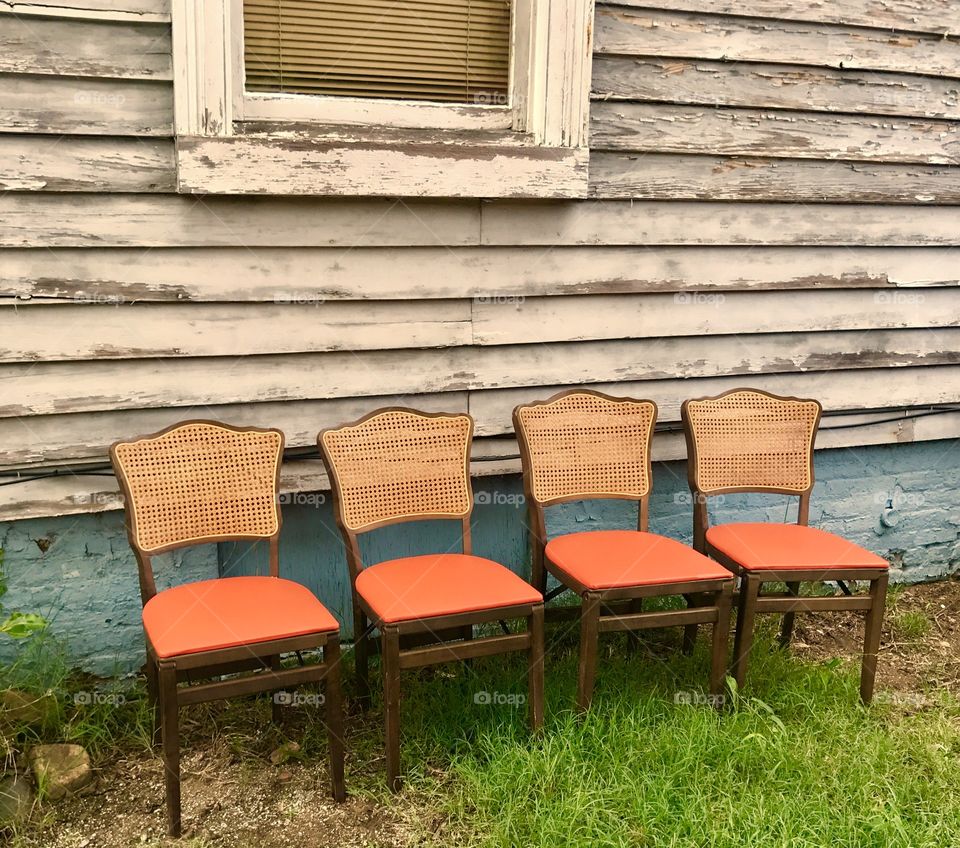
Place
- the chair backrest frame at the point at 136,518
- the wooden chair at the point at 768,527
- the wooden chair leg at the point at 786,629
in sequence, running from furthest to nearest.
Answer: the wooden chair leg at the point at 786,629, the wooden chair at the point at 768,527, the chair backrest frame at the point at 136,518

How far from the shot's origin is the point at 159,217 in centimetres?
304

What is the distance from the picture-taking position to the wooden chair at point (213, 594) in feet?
8.45

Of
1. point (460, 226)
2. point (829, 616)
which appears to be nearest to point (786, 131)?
point (460, 226)

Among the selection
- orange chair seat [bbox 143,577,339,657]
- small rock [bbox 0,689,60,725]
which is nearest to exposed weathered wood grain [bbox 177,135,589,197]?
orange chair seat [bbox 143,577,339,657]

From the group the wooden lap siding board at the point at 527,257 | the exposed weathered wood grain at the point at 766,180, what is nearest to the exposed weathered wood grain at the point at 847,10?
Result: the wooden lap siding board at the point at 527,257

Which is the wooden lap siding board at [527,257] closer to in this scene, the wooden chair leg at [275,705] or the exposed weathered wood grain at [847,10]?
the exposed weathered wood grain at [847,10]

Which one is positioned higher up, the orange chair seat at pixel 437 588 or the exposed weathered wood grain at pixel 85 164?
the exposed weathered wood grain at pixel 85 164

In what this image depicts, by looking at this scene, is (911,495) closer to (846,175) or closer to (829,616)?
(829,616)

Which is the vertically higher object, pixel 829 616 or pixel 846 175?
pixel 846 175

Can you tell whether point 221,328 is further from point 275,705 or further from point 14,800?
point 14,800

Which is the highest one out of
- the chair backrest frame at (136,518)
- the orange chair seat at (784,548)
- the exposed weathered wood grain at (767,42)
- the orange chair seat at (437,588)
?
the exposed weathered wood grain at (767,42)

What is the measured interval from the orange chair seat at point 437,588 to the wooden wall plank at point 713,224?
1.19 m

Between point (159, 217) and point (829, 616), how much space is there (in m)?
3.23

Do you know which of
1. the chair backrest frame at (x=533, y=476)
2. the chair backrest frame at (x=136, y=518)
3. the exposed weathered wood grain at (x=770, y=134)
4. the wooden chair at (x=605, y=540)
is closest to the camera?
the chair backrest frame at (x=136, y=518)
